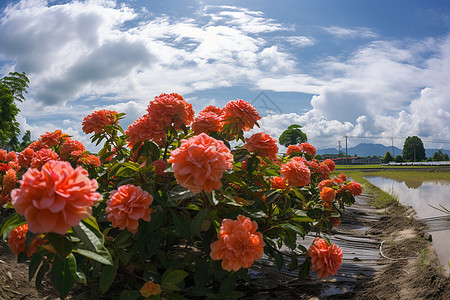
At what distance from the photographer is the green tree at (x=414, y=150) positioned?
225ft

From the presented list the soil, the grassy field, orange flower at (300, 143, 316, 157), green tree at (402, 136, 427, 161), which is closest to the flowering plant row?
the soil

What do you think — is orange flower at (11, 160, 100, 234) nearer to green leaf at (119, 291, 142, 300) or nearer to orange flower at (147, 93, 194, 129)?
green leaf at (119, 291, 142, 300)

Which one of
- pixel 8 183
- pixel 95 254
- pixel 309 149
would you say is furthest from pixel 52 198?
pixel 309 149

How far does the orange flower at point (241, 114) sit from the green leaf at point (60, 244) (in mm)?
1490

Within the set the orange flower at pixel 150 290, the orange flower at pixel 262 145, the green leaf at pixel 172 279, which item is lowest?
the orange flower at pixel 150 290

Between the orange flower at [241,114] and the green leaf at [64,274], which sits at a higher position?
the orange flower at [241,114]

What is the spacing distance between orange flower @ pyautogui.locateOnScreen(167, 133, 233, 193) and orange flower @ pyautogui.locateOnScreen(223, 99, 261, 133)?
922 mm

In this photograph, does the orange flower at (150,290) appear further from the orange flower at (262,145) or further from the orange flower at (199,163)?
the orange flower at (262,145)

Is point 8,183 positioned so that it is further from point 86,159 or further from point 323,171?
point 323,171

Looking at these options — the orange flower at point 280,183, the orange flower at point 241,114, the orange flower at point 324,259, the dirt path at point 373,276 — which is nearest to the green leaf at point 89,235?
the orange flower at point 241,114

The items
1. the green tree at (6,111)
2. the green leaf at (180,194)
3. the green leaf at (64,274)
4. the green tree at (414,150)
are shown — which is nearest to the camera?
the green leaf at (64,274)

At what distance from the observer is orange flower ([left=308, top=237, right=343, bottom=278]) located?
7.70 ft

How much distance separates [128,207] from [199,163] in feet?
1.73

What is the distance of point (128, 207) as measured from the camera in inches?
67.6
